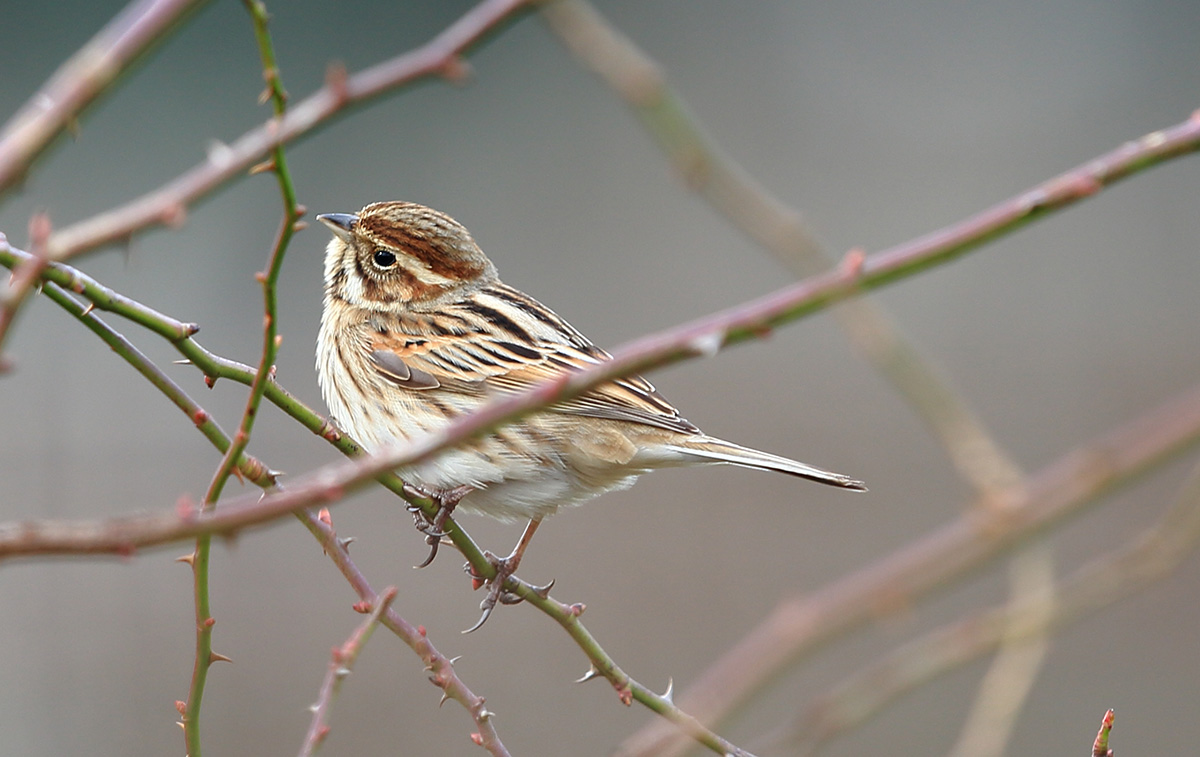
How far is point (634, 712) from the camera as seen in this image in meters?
7.62

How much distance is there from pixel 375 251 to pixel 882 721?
5.26m

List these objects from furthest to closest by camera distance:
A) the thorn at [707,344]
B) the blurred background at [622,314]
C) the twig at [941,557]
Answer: the blurred background at [622,314], the twig at [941,557], the thorn at [707,344]

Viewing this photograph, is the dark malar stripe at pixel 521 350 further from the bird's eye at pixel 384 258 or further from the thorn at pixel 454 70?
the thorn at pixel 454 70

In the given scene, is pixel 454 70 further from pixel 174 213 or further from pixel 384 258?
pixel 384 258

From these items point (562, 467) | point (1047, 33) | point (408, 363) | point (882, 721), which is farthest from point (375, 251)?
point (1047, 33)

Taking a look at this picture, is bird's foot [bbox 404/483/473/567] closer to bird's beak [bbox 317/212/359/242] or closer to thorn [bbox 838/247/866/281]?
bird's beak [bbox 317/212/359/242]


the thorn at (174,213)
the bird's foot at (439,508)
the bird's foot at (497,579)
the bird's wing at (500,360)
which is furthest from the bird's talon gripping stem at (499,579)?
the thorn at (174,213)

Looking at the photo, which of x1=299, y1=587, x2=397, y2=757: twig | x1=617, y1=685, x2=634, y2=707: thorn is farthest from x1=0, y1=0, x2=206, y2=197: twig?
x1=617, y1=685, x2=634, y2=707: thorn

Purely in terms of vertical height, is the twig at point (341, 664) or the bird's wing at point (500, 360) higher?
the bird's wing at point (500, 360)

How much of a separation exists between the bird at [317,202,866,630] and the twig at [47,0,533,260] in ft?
7.24

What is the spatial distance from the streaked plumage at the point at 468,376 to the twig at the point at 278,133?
2210 mm

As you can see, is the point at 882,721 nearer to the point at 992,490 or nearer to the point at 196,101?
the point at 992,490

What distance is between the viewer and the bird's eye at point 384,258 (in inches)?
187

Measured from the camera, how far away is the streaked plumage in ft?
13.8
